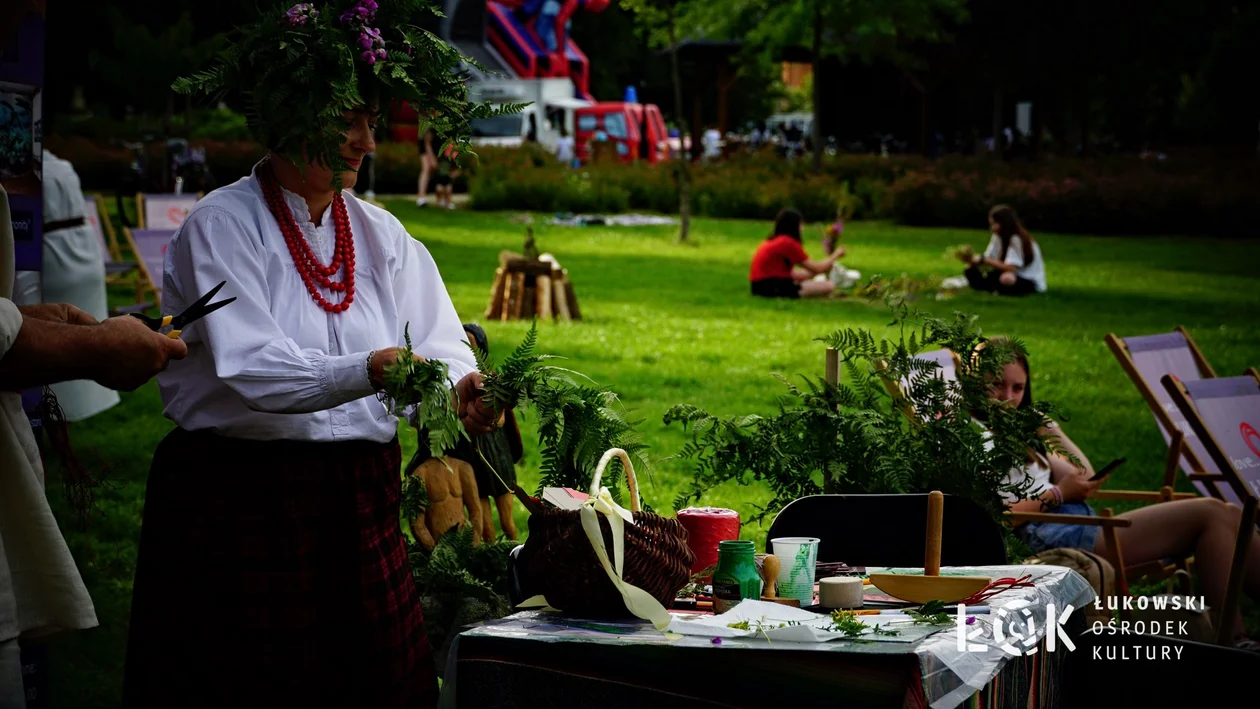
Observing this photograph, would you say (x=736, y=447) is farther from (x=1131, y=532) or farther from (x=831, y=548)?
(x=1131, y=532)

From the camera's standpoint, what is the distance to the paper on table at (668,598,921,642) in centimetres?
273

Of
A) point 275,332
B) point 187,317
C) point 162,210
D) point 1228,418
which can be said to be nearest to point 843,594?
point 275,332

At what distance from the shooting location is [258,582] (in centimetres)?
313

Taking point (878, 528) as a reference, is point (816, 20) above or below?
above

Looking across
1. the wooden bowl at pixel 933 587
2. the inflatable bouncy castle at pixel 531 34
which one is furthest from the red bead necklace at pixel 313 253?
the inflatable bouncy castle at pixel 531 34

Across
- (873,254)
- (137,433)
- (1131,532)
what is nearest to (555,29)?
(873,254)

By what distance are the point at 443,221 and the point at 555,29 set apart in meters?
18.7

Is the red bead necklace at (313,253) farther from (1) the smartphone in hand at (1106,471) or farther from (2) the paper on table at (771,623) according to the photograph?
(1) the smartphone in hand at (1106,471)

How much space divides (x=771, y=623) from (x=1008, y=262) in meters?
13.4

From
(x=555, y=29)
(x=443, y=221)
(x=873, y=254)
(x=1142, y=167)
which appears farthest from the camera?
(x=555, y=29)

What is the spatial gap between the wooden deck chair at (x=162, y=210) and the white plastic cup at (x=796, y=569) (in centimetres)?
1207

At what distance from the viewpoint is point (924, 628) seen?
9.37 ft

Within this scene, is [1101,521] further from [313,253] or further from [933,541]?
[313,253]

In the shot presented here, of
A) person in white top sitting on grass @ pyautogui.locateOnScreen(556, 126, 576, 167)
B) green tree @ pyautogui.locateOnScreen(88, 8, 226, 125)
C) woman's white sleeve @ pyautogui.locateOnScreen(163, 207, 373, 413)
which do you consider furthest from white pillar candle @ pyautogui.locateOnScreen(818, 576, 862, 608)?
person in white top sitting on grass @ pyautogui.locateOnScreen(556, 126, 576, 167)
